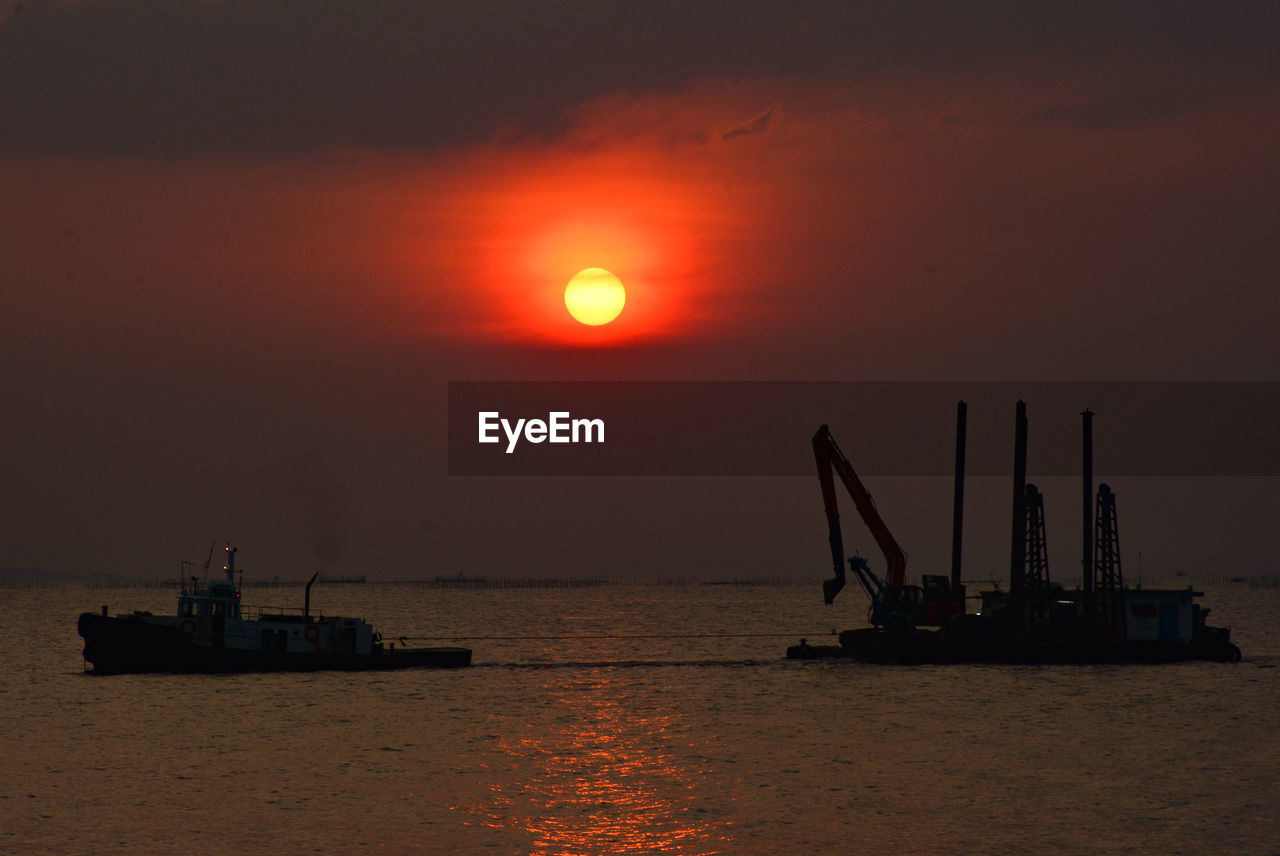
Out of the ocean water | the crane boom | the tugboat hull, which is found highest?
the crane boom

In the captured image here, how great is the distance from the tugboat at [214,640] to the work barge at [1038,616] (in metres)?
37.9

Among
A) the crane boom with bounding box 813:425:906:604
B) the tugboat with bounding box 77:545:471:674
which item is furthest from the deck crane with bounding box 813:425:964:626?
the tugboat with bounding box 77:545:471:674

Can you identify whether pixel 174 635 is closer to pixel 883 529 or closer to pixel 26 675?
pixel 26 675

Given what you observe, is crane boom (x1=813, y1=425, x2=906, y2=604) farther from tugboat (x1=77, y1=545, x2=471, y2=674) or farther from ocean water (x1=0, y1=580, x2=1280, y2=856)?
tugboat (x1=77, y1=545, x2=471, y2=674)

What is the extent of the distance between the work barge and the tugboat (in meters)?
→ 37.9

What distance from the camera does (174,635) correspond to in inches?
3548

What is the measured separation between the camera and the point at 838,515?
11069 centimetres

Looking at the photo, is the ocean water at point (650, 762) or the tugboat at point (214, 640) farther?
the tugboat at point (214, 640)

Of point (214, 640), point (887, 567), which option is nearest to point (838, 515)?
point (887, 567)

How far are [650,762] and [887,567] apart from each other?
56491 mm

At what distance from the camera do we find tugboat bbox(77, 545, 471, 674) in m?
90.0

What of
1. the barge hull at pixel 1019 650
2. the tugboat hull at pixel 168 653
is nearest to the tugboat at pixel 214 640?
the tugboat hull at pixel 168 653

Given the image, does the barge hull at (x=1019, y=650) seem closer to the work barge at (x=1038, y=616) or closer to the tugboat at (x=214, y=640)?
the work barge at (x=1038, y=616)

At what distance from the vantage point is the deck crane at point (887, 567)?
336 feet
